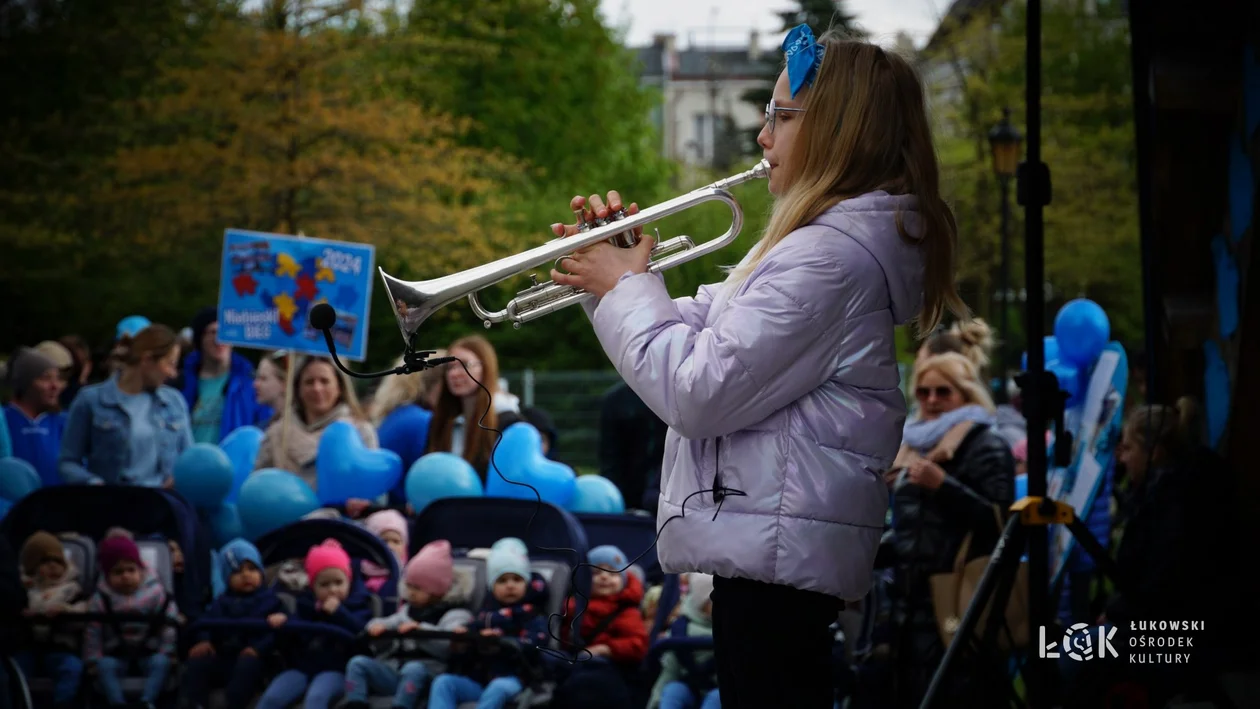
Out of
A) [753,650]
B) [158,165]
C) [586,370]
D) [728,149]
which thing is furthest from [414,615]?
[728,149]

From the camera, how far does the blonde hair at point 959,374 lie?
591 cm

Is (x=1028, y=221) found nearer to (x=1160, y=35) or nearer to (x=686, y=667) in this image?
(x=1160, y=35)

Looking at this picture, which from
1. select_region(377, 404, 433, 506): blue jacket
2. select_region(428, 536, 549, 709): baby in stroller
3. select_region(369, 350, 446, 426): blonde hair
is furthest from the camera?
select_region(369, 350, 446, 426): blonde hair

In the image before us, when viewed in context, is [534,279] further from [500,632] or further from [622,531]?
[622,531]

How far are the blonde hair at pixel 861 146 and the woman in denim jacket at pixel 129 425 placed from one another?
548cm

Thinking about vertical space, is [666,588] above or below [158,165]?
below

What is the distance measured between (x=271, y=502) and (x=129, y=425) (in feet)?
3.47

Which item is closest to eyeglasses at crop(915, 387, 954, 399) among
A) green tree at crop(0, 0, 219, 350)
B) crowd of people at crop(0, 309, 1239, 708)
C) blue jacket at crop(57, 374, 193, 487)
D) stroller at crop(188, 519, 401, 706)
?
crowd of people at crop(0, 309, 1239, 708)

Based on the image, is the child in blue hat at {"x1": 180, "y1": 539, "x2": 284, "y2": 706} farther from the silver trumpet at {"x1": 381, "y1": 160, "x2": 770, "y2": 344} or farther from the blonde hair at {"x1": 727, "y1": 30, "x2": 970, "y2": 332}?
the blonde hair at {"x1": 727, "y1": 30, "x2": 970, "y2": 332}

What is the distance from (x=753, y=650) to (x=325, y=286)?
6.16 meters

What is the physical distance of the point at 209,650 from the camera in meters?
6.13

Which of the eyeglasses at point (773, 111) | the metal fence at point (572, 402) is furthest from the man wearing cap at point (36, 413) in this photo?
the metal fence at point (572, 402)

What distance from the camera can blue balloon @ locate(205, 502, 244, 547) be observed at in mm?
7402

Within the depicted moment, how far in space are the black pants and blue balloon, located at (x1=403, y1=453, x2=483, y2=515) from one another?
13.8ft
